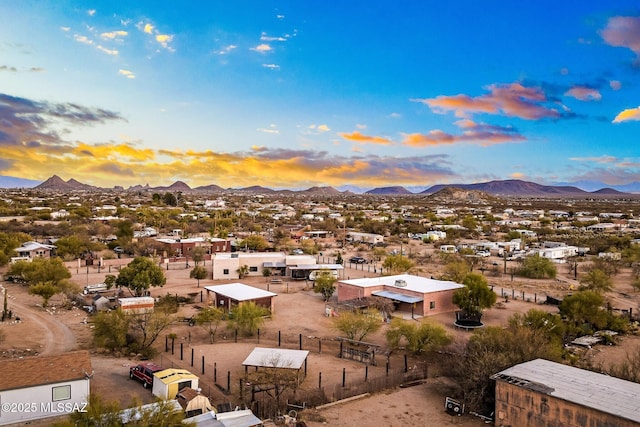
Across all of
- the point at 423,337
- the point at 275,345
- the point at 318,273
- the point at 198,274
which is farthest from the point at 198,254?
the point at 423,337

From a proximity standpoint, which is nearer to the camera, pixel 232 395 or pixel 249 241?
pixel 232 395

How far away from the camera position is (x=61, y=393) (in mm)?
17641

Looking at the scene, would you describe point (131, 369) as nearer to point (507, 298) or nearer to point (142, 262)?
point (142, 262)

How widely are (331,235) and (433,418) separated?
65.8 m

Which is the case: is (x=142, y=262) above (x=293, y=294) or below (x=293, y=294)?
above

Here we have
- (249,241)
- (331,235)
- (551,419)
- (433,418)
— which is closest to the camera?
(551,419)

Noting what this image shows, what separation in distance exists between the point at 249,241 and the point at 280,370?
4366 cm

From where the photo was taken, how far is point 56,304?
3528cm

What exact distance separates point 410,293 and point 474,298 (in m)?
4.39

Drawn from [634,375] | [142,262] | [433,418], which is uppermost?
[142,262]

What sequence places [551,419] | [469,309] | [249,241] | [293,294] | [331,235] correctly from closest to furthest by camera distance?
[551,419]
[469,309]
[293,294]
[249,241]
[331,235]

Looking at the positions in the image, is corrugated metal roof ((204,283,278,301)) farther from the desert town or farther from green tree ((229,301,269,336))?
green tree ((229,301,269,336))

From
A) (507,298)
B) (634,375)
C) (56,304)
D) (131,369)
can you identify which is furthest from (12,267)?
(634,375)

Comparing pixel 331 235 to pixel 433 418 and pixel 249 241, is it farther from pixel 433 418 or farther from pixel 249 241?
pixel 433 418
